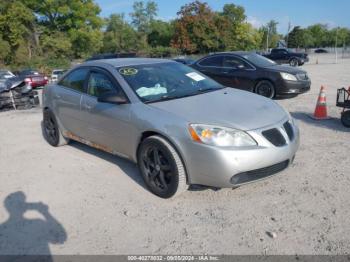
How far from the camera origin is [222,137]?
11.3ft

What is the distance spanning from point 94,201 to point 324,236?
95.5 inches

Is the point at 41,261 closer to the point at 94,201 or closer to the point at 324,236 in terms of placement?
the point at 94,201

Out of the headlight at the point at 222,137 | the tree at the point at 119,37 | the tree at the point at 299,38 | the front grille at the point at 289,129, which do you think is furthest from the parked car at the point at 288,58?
the tree at the point at 299,38

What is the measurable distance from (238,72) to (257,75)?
0.58 metres

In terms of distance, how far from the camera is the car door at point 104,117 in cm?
423

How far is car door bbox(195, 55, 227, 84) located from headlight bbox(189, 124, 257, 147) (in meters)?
6.90

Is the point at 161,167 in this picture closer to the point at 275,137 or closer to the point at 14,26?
the point at 275,137

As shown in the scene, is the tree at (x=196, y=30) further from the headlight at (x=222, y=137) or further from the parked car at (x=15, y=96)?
the headlight at (x=222, y=137)

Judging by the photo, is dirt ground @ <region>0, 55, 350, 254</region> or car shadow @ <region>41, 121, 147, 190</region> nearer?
dirt ground @ <region>0, 55, 350, 254</region>

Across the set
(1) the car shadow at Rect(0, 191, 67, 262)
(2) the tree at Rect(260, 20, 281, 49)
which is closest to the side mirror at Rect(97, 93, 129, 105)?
(1) the car shadow at Rect(0, 191, 67, 262)

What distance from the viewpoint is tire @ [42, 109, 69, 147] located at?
5.82 m

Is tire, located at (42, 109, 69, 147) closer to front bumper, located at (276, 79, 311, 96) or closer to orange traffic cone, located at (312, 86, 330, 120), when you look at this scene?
orange traffic cone, located at (312, 86, 330, 120)

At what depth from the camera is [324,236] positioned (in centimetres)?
301

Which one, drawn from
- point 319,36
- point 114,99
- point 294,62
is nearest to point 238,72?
point 114,99
